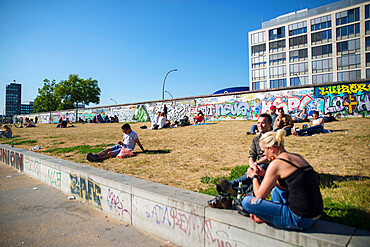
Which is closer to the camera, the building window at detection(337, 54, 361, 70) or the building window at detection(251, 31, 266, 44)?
the building window at detection(337, 54, 361, 70)

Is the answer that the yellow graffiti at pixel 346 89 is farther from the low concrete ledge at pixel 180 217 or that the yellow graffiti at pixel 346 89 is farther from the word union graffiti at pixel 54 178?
the word union graffiti at pixel 54 178

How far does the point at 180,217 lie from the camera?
3238mm

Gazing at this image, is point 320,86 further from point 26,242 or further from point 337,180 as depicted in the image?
point 26,242

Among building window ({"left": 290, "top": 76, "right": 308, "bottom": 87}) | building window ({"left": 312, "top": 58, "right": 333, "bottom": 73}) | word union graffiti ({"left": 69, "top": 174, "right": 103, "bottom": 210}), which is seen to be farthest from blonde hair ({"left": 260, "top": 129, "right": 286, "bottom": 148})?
building window ({"left": 312, "top": 58, "right": 333, "bottom": 73})

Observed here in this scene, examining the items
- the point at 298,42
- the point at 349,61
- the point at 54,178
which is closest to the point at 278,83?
the point at 298,42

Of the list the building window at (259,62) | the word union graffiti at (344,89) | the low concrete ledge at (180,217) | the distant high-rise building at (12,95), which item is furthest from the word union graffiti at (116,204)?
the distant high-rise building at (12,95)

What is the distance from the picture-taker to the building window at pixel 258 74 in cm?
5591

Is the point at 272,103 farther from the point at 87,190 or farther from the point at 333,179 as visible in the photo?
the point at 87,190

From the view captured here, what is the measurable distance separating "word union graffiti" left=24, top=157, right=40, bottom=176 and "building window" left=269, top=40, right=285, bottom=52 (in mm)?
56719

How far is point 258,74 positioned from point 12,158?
182 ft

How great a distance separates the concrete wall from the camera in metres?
17.1

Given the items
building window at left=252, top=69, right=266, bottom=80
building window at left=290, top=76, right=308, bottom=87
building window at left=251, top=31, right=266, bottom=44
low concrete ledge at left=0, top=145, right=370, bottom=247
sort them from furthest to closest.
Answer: building window at left=251, top=31, right=266, bottom=44
building window at left=252, top=69, right=266, bottom=80
building window at left=290, top=76, right=308, bottom=87
low concrete ledge at left=0, top=145, right=370, bottom=247

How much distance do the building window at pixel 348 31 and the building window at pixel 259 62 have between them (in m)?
15.5

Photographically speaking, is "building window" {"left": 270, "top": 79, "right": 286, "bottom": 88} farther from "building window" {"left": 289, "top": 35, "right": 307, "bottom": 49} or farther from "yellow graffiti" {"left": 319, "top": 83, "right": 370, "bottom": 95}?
"yellow graffiti" {"left": 319, "top": 83, "right": 370, "bottom": 95}
